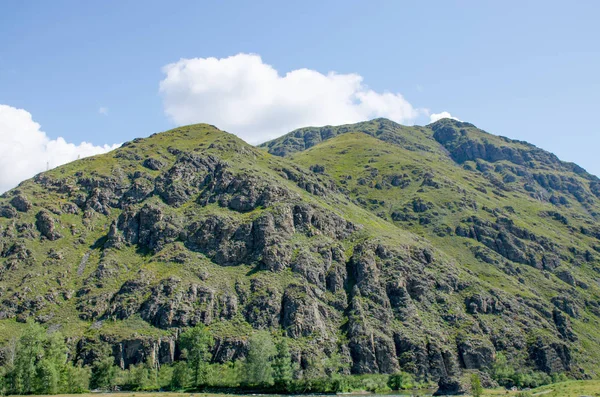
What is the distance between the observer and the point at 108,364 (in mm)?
182625

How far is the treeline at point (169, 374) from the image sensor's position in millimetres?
146375

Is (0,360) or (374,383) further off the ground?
(0,360)

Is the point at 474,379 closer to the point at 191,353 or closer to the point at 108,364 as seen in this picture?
the point at 191,353

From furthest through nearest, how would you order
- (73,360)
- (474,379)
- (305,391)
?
(73,360)
(305,391)
(474,379)

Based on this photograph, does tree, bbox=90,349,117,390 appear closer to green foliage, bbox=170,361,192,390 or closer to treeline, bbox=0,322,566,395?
treeline, bbox=0,322,566,395

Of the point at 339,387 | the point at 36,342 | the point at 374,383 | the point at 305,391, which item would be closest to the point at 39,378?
the point at 36,342

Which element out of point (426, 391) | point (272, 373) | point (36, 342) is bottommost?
point (426, 391)

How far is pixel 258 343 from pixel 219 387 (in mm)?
19427

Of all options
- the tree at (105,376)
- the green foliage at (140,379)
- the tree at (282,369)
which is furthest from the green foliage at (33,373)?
the tree at (282,369)

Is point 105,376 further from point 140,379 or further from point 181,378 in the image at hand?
point 181,378

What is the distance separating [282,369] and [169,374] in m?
46.4

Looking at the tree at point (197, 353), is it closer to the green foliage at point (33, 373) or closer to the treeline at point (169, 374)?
the treeline at point (169, 374)

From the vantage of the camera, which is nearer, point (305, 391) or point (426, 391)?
point (305, 391)

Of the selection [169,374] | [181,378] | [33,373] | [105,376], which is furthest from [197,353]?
[33,373]
